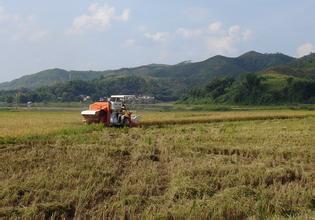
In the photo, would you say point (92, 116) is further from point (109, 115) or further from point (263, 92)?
point (263, 92)

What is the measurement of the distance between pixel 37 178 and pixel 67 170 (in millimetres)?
1322

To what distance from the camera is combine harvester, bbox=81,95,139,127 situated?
29.1 metres

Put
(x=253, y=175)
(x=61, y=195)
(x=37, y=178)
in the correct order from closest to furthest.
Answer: (x=61, y=195)
(x=37, y=178)
(x=253, y=175)

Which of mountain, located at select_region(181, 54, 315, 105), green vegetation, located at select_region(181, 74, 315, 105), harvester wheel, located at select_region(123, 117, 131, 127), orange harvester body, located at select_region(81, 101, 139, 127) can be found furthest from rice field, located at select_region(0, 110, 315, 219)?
mountain, located at select_region(181, 54, 315, 105)

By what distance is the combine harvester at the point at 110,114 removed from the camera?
1145 inches

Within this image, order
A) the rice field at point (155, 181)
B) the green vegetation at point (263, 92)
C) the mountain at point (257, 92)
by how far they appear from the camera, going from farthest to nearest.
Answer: the mountain at point (257, 92)
the green vegetation at point (263, 92)
the rice field at point (155, 181)

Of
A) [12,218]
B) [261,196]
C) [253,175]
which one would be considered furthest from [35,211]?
[253,175]

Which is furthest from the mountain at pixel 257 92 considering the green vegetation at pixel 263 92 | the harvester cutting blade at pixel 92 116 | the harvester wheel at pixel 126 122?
the harvester cutting blade at pixel 92 116

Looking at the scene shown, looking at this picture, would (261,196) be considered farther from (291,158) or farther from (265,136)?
(265,136)

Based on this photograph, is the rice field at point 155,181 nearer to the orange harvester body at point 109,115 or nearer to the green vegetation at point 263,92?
the orange harvester body at point 109,115

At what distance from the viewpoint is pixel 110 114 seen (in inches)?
1147

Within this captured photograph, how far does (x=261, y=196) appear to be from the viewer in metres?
10.2

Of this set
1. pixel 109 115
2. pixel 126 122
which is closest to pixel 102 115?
pixel 109 115

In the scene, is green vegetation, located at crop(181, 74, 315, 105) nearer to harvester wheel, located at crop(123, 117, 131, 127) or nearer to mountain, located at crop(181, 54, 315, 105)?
mountain, located at crop(181, 54, 315, 105)
